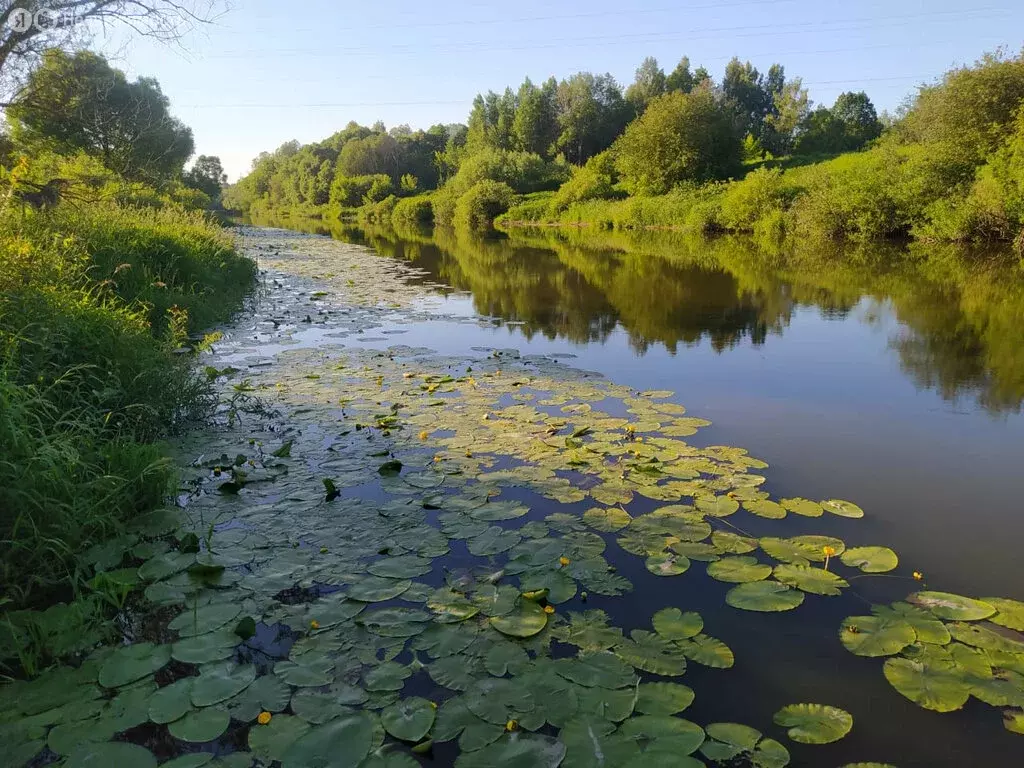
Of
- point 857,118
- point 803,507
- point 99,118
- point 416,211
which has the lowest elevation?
point 803,507

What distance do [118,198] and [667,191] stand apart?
28576mm

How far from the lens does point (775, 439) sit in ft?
16.1

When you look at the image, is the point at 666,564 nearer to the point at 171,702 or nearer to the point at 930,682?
the point at 930,682

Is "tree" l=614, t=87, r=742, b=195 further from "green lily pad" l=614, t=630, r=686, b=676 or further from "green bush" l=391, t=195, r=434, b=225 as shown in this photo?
"green lily pad" l=614, t=630, r=686, b=676

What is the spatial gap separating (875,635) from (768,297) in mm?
10493

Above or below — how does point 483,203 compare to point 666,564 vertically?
above

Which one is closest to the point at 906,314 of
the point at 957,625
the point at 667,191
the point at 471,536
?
the point at 957,625

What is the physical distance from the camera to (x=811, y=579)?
2963 mm

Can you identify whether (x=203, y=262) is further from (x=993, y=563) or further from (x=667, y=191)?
(x=667, y=191)

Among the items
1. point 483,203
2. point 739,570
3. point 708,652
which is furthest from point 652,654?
point 483,203

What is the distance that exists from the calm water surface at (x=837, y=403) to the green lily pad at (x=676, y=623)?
0.09 m

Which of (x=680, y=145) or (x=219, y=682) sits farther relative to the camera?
(x=680, y=145)

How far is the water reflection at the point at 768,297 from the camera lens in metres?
7.59

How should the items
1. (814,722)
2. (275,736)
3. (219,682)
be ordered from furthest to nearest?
(219,682) → (814,722) → (275,736)
